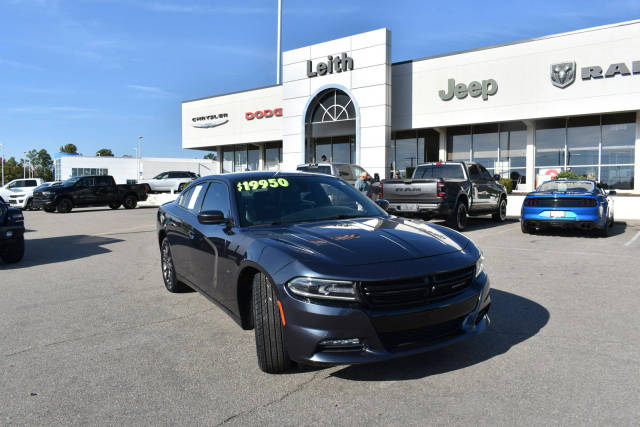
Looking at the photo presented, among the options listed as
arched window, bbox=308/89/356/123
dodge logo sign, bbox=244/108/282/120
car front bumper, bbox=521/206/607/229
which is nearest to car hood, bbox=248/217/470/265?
car front bumper, bbox=521/206/607/229

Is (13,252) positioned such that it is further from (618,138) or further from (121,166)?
(121,166)

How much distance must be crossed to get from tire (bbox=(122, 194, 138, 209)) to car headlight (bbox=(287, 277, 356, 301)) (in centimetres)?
2447

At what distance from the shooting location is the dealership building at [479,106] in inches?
842

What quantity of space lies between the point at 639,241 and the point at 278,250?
10401 millimetres

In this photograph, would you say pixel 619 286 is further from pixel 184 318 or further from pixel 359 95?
pixel 359 95

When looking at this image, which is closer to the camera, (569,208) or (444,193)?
(569,208)

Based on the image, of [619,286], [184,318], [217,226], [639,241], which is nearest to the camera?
[217,226]

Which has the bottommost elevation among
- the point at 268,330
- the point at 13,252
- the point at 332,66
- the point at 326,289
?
the point at 13,252

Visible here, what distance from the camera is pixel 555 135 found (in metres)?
24.2

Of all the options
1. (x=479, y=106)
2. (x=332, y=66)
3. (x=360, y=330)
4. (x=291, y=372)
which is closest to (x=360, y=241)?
(x=360, y=330)

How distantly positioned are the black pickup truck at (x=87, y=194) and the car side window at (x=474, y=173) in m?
18.6

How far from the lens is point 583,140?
23.4 metres

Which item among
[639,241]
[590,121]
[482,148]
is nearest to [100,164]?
[482,148]

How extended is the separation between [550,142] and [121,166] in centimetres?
6787
